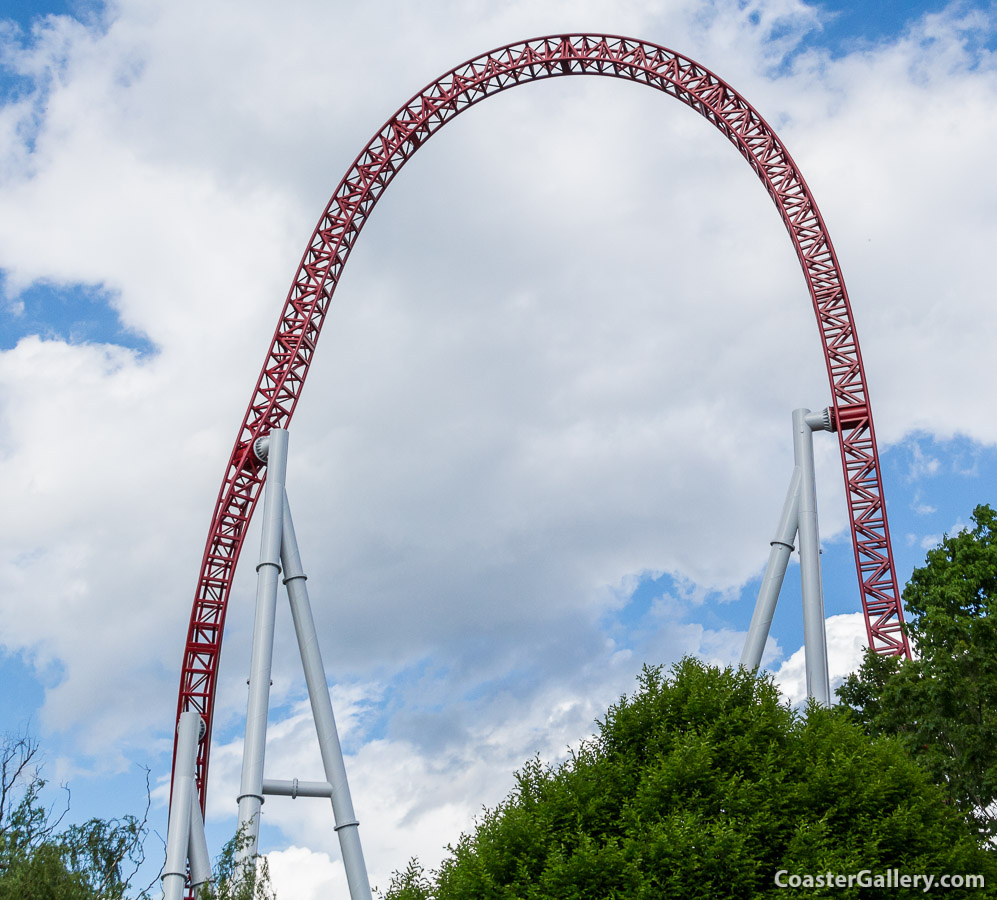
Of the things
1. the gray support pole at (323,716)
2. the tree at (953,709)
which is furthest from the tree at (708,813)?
the tree at (953,709)

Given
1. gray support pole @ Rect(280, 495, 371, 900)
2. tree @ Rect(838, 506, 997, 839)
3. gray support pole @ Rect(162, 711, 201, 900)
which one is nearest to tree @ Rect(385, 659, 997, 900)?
gray support pole @ Rect(280, 495, 371, 900)

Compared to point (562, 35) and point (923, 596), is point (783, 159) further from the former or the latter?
point (923, 596)

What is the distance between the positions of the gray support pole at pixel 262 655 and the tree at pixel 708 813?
2154mm

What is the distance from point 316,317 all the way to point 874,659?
13.2 metres

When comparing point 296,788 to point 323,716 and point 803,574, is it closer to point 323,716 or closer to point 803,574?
point 323,716

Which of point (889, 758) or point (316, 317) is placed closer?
point (889, 758)

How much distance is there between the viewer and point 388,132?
26609 millimetres

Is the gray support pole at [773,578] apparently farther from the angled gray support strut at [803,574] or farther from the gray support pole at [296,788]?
the gray support pole at [296,788]

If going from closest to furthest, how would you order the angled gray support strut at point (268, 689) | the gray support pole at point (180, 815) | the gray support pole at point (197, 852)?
1. the angled gray support strut at point (268, 689)
2. the gray support pole at point (180, 815)
3. the gray support pole at point (197, 852)

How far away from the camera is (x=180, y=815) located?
680 inches

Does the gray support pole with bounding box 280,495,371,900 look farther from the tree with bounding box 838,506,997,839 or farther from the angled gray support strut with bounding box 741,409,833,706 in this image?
the tree with bounding box 838,506,997,839

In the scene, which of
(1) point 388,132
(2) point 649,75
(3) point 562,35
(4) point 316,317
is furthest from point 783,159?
(4) point 316,317

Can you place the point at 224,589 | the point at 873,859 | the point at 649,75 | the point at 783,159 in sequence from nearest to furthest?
1. the point at 873,859
2. the point at 224,589
3. the point at 783,159
4. the point at 649,75

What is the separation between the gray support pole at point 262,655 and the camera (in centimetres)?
1562
